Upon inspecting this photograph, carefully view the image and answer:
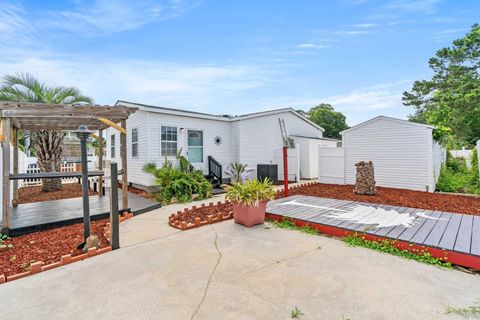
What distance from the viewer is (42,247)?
12.2 feet

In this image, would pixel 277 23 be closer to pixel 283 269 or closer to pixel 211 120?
pixel 211 120

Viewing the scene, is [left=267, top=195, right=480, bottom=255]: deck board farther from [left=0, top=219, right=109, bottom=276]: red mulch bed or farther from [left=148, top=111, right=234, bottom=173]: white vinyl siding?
[left=148, top=111, right=234, bottom=173]: white vinyl siding

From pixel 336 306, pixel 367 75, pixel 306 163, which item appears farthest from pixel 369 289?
pixel 367 75

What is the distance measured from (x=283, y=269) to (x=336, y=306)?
2.63 ft

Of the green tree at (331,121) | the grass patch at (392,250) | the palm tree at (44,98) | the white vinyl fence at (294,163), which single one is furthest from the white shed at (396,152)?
the green tree at (331,121)

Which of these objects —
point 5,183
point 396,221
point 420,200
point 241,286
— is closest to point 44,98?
point 5,183

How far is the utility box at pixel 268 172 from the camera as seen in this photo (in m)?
11.2

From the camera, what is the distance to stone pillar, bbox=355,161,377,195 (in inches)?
287

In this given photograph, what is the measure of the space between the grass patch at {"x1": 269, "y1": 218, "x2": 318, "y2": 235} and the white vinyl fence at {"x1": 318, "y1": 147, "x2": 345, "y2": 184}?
20.5 feet

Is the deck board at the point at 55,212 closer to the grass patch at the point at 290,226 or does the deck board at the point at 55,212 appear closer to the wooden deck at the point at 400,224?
the grass patch at the point at 290,226

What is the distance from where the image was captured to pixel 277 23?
8688 millimetres

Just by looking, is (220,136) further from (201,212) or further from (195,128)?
(201,212)

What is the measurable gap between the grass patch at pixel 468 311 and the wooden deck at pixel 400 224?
1070mm

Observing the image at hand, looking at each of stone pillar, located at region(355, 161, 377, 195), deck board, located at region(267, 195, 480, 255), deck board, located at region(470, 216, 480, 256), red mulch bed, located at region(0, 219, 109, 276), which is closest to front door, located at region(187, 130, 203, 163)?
deck board, located at region(267, 195, 480, 255)
